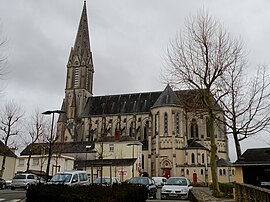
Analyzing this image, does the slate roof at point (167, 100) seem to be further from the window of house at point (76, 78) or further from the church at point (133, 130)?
the window of house at point (76, 78)

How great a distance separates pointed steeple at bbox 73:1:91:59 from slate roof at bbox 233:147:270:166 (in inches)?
2661

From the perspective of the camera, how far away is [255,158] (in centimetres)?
2156

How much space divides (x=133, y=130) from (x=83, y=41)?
3007 centimetres

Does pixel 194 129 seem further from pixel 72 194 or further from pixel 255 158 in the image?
pixel 72 194

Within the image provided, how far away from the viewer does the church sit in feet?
188

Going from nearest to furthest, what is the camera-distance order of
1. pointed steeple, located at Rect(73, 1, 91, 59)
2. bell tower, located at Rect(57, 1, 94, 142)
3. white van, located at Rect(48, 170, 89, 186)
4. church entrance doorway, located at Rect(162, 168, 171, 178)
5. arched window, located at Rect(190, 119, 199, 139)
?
white van, located at Rect(48, 170, 89, 186) < church entrance doorway, located at Rect(162, 168, 171, 178) < arched window, located at Rect(190, 119, 199, 139) < bell tower, located at Rect(57, 1, 94, 142) < pointed steeple, located at Rect(73, 1, 91, 59)

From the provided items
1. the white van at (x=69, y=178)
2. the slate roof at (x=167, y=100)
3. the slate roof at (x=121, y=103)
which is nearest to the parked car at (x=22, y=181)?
the white van at (x=69, y=178)

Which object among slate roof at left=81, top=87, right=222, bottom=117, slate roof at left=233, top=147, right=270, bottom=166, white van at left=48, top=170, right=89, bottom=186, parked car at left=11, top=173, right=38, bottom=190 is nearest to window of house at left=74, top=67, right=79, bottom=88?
slate roof at left=81, top=87, right=222, bottom=117

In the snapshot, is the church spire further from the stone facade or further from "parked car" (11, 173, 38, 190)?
"parked car" (11, 173, 38, 190)

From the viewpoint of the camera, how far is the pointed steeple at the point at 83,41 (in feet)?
281

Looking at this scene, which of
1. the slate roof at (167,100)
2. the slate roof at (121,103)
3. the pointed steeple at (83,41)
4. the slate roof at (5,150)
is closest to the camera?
the slate roof at (5,150)

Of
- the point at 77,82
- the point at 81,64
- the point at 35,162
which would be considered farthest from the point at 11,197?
the point at 81,64

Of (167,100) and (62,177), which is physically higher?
(167,100)

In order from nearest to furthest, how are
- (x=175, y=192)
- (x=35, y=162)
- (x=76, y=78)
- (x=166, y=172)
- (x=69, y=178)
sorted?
(x=175, y=192), (x=69, y=178), (x=35, y=162), (x=166, y=172), (x=76, y=78)
